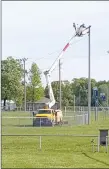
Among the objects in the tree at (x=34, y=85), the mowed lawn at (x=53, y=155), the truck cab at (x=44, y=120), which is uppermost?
the tree at (x=34, y=85)

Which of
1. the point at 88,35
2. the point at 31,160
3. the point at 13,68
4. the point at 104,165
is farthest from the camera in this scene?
the point at 13,68

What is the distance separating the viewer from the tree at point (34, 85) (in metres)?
99.9

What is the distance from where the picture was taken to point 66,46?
51344 mm

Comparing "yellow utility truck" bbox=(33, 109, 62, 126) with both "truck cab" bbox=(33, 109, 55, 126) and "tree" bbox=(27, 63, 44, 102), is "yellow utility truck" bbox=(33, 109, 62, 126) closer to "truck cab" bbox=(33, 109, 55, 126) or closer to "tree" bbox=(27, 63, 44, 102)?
"truck cab" bbox=(33, 109, 55, 126)

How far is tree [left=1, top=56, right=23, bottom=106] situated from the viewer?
340 ft

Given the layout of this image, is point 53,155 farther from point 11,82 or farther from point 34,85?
point 11,82

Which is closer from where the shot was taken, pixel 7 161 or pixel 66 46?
pixel 7 161

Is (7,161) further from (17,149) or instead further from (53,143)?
(53,143)

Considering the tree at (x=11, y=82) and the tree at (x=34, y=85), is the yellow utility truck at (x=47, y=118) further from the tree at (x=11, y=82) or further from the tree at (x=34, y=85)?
the tree at (x=11, y=82)

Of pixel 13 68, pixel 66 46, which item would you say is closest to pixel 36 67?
pixel 13 68

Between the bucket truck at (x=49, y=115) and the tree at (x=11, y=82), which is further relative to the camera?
the tree at (x=11, y=82)

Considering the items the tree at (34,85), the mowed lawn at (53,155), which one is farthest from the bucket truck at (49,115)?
the tree at (34,85)

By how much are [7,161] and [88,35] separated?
3200 cm

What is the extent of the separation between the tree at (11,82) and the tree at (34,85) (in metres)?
2.18
